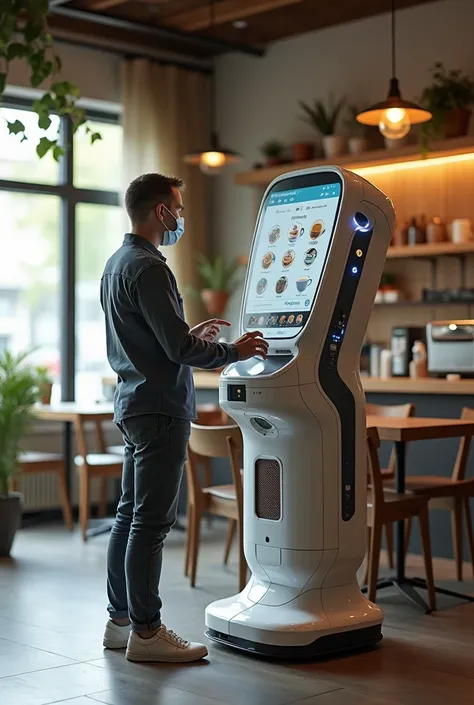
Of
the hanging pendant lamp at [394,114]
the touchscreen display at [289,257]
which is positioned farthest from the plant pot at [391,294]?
the touchscreen display at [289,257]

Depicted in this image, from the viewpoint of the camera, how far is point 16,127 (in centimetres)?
188

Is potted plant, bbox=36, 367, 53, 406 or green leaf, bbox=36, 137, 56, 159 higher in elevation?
green leaf, bbox=36, 137, 56, 159

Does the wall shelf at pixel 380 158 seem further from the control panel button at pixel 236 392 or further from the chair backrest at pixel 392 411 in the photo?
the control panel button at pixel 236 392

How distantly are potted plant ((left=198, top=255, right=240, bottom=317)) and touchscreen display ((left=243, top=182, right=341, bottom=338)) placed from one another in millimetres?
3996

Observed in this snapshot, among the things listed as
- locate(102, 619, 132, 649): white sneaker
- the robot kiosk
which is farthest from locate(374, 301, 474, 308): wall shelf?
locate(102, 619, 132, 649): white sneaker

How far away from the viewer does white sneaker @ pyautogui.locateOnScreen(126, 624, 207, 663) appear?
3.64 metres

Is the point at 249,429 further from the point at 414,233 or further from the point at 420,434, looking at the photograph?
the point at 414,233

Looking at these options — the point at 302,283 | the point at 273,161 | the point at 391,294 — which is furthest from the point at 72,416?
the point at 302,283

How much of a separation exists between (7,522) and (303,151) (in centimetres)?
345

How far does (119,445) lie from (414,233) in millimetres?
2700

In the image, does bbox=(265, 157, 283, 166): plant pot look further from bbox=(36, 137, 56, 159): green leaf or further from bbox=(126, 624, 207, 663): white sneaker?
bbox=(36, 137, 56, 159): green leaf

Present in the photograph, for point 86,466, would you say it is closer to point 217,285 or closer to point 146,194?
point 217,285

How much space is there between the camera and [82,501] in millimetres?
6531

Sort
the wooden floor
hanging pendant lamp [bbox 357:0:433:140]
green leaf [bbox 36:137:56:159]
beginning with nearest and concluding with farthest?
green leaf [bbox 36:137:56:159]
the wooden floor
hanging pendant lamp [bbox 357:0:433:140]
